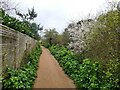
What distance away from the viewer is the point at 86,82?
10.9m

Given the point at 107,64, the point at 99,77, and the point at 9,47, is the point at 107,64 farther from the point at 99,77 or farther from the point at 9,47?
the point at 9,47

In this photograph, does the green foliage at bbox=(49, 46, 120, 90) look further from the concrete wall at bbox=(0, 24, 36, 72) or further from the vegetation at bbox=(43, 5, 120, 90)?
the concrete wall at bbox=(0, 24, 36, 72)

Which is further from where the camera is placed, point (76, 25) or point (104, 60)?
point (76, 25)

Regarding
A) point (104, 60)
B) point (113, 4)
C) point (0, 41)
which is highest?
point (113, 4)

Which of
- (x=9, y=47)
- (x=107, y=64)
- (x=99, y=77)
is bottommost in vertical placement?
(x=99, y=77)

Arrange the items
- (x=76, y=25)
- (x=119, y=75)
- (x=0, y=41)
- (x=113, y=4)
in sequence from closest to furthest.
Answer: (x=0, y=41), (x=119, y=75), (x=113, y=4), (x=76, y=25)

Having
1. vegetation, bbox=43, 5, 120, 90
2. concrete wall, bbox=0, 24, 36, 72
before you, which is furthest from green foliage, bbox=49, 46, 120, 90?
concrete wall, bbox=0, 24, 36, 72

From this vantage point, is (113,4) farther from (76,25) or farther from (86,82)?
(76,25)

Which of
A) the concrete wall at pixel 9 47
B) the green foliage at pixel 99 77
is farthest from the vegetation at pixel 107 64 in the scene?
the concrete wall at pixel 9 47

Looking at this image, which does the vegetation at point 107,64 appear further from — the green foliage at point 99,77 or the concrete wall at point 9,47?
the concrete wall at point 9,47

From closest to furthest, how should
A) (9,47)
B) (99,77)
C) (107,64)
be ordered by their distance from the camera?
(9,47)
(107,64)
(99,77)

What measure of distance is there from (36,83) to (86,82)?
216 cm

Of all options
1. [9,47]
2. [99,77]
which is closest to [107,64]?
[99,77]

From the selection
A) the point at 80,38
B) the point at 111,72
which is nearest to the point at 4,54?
the point at 111,72
